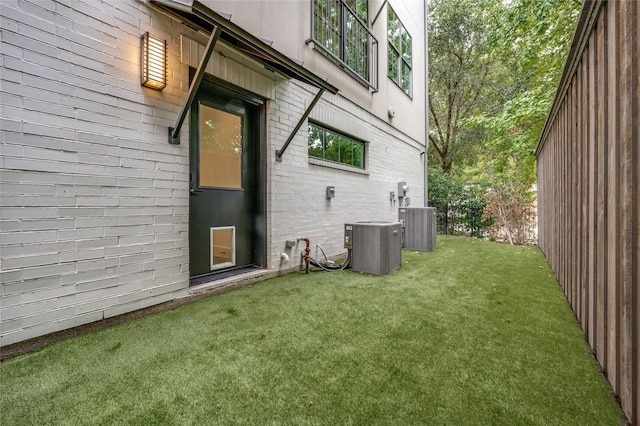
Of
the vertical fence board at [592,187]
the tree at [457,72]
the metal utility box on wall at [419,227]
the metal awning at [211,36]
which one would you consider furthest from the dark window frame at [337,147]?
the tree at [457,72]

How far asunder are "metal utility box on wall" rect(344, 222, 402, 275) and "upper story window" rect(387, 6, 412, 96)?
4.56 meters

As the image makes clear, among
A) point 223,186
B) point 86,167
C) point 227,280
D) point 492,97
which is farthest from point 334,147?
point 492,97

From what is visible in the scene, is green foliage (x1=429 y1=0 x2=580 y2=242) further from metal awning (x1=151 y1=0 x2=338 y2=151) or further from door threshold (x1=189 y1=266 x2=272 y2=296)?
door threshold (x1=189 y1=266 x2=272 y2=296)

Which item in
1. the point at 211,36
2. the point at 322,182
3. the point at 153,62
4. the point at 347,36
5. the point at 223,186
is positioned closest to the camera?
the point at 211,36

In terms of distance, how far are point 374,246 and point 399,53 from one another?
5908mm

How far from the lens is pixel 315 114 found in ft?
14.4

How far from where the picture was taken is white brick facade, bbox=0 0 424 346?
182 centimetres

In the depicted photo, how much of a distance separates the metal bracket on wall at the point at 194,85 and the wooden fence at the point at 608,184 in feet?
8.46

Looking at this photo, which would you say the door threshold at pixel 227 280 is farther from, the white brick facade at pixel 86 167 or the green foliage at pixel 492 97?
the green foliage at pixel 492 97

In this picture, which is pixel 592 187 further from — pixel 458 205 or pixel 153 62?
pixel 458 205

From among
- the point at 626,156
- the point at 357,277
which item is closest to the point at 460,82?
the point at 357,277

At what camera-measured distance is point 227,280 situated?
10.4 ft

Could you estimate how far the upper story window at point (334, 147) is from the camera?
4537 millimetres

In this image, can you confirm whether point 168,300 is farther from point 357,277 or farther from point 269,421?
point 357,277
